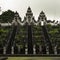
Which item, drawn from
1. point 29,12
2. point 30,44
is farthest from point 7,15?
point 30,44

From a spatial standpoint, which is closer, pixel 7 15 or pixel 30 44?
pixel 30 44

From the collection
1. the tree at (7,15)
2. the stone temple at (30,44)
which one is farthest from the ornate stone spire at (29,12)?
the stone temple at (30,44)

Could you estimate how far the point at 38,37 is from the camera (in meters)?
52.8

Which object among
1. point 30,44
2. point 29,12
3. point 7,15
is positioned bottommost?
point 30,44

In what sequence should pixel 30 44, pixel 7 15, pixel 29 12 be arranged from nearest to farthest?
pixel 30 44 < pixel 29 12 < pixel 7 15

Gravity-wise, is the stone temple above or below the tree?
below

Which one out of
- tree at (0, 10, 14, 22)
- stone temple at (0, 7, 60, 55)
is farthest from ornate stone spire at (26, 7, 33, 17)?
stone temple at (0, 7, 60, 55)

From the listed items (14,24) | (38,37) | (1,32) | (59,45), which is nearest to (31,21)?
(14,24)

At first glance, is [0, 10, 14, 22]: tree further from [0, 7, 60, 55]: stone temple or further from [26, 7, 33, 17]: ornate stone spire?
[0, 7, 60, 55]: stone temple

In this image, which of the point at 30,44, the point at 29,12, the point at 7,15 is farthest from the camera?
the point at 7,15

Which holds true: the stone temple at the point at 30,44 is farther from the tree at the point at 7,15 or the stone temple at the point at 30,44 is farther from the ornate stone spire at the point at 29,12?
the tree at the point at 7,15

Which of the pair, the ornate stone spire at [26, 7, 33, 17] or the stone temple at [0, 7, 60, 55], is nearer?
the stone temple at [0, 7, 60, 55]

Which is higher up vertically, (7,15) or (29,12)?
(7,15)

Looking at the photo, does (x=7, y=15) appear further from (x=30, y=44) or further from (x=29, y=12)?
(x=30, y=44)
